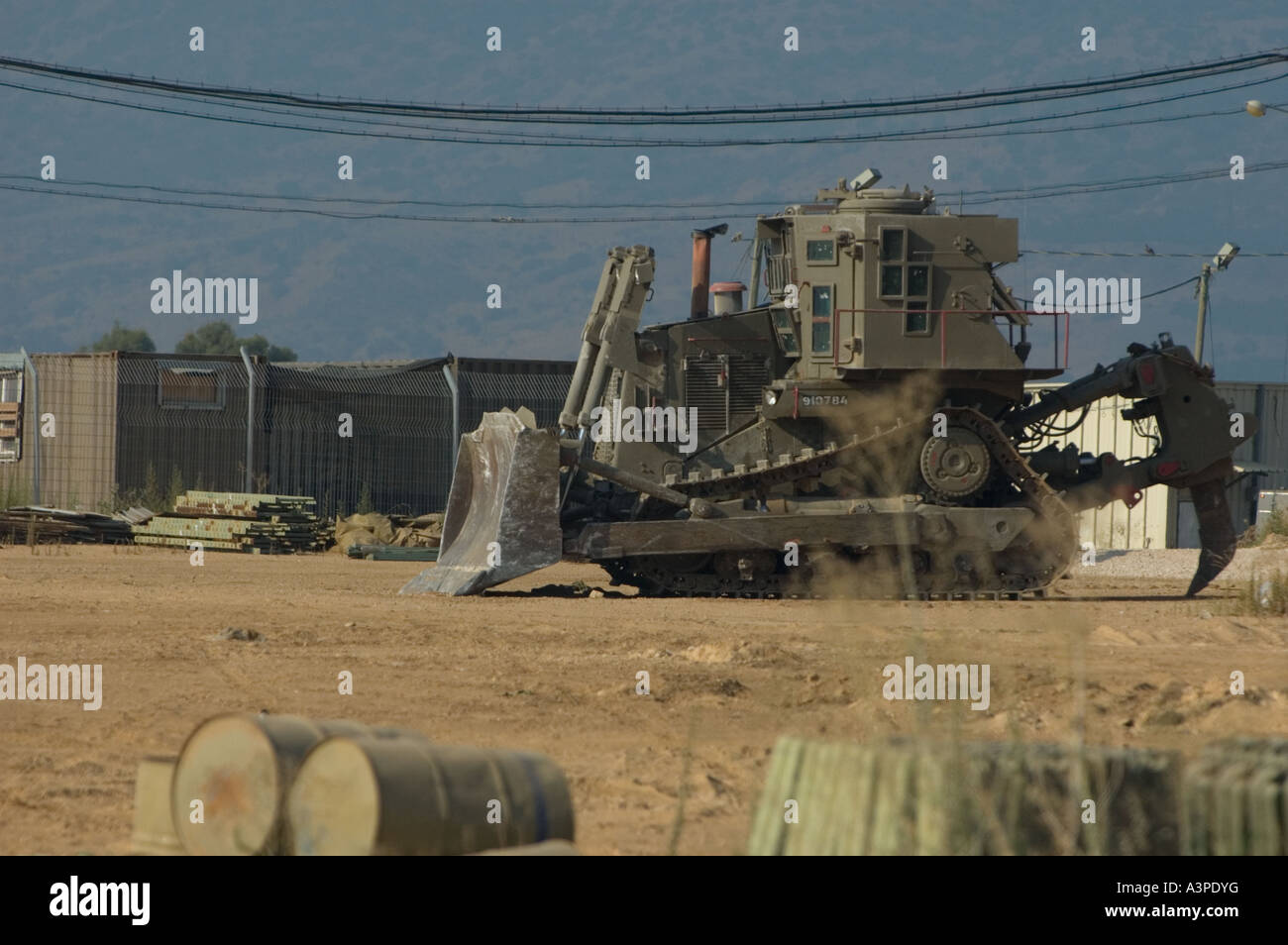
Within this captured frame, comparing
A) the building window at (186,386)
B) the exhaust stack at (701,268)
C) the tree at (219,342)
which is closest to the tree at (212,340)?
the tree at (219,342)

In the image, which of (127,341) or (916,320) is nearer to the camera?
(916,320)

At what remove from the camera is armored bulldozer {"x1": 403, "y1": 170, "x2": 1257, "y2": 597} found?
1681 centimetres

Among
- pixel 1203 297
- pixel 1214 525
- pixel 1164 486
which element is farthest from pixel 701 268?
pixel 1203 297

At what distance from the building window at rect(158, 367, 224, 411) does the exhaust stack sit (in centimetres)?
1160

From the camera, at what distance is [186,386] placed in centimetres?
2734

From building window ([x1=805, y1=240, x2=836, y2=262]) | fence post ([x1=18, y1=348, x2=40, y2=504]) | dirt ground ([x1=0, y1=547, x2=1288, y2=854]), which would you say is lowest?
dirt ground ([x1=0, y1=547, x2=1288, y2=854])

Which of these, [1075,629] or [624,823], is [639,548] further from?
[1075,629]

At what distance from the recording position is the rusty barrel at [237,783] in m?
5.07

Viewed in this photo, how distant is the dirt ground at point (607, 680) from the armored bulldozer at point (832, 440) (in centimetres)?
66

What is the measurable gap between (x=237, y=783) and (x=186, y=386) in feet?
76.3

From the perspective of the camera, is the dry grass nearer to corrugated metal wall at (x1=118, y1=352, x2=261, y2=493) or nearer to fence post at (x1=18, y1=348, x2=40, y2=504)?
corrugated metal wall at (x1=118, y1=352, x2=261, y2=493)

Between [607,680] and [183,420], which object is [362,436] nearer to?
[183,420]

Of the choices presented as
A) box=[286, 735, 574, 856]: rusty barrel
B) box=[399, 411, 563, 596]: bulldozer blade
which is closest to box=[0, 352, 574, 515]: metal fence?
box=[399, 411, 563, 596]: bulldozer blade
